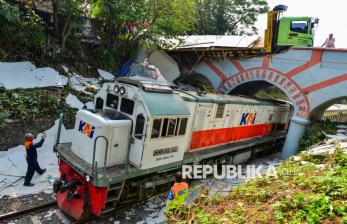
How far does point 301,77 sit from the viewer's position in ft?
49.6

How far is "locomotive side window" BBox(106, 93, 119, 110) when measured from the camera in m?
8.15

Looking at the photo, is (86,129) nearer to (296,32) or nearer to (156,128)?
(156,128)

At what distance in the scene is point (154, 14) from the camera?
17.0 meters

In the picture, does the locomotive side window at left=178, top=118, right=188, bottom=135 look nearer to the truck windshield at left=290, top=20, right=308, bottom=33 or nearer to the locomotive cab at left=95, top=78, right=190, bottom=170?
the locomotive cab at left=95, top=78, right=190, bottom=170

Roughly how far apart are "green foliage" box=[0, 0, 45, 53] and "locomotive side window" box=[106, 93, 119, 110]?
6.82 metres

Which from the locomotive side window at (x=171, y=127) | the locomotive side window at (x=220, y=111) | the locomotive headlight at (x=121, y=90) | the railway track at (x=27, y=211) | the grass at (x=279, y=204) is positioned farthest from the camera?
the locomotive side window at (x=220, y=111)

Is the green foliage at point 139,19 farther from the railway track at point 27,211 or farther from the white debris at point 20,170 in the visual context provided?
the railway track at point 27,211

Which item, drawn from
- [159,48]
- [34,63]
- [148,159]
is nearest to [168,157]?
[148,159]

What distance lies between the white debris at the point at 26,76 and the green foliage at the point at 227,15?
62.5 feet

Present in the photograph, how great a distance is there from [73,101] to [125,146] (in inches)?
238

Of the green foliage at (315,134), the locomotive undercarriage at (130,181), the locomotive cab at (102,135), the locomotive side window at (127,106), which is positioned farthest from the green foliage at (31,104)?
the green foliage at (315,134)

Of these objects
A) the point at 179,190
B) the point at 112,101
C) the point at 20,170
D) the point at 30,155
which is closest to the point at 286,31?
the point at 112,101

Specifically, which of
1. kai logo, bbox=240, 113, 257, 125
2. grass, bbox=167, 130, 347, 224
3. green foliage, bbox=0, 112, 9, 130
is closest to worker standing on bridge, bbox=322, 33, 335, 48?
kai logo, bbox=240, 113, 257, 125

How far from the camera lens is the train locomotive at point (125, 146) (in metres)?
7.13
